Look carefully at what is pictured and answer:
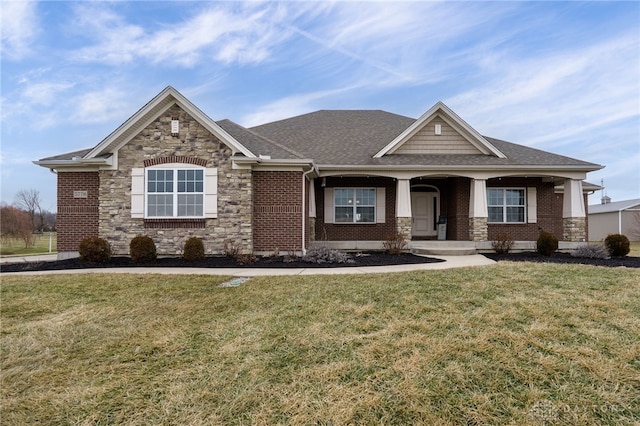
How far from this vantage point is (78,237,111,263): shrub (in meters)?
10.4

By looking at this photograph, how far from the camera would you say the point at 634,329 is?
14.3 feet

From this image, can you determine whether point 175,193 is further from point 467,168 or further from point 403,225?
point 467,168

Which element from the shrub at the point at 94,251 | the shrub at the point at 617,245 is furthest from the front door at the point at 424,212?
the shrub at the point at 94,251

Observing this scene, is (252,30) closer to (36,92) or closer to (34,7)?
(34,7)

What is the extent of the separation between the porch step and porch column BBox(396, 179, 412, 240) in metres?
0.58

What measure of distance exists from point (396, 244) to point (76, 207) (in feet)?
37.3

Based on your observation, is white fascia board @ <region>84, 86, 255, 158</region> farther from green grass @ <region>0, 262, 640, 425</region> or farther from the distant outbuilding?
the distant outbuilding

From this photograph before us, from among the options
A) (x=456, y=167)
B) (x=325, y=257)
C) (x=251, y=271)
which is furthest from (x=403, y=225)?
(x=251, y=271)

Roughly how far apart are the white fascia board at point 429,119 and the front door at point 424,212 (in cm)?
295

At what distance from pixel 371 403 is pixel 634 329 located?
3.77m

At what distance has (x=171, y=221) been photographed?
11.4 m

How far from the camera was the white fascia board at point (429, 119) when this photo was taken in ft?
47.1

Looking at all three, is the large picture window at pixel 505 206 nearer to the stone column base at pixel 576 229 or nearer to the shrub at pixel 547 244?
the stone column base at pixel 576 229

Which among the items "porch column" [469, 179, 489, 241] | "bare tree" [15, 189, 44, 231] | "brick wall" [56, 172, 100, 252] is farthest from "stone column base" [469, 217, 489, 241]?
"bare tree" [15, 189, 44, 231]
